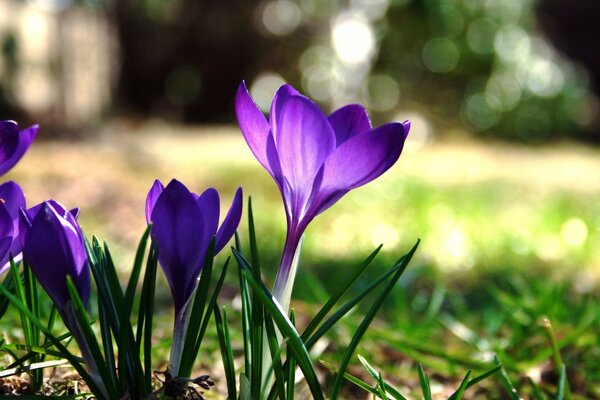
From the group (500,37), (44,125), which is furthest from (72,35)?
(500,37)

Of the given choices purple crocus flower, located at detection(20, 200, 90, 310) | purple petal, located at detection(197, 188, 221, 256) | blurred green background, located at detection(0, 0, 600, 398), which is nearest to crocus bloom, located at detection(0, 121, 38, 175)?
purple crocus flower, located at detection(20, 200, 90, 310)

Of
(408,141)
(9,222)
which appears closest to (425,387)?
(9,222)

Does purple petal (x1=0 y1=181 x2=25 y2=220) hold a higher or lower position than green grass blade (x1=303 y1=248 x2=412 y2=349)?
higher

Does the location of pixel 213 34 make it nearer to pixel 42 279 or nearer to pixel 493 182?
pixel 493 182

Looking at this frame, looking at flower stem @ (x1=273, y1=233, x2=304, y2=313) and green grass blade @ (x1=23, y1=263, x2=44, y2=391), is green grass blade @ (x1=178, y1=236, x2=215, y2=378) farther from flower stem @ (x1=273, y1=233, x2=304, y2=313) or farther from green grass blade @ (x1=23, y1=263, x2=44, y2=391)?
green grass blade @ (x1=23, y1=263, x2=44, y2=391)

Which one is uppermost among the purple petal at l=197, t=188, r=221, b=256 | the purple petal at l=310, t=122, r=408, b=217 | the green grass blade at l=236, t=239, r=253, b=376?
the purple petal at l=310, t=122, r=408, b=217

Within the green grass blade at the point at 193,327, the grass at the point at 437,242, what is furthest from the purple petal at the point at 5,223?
the grass at the point at 437,242
